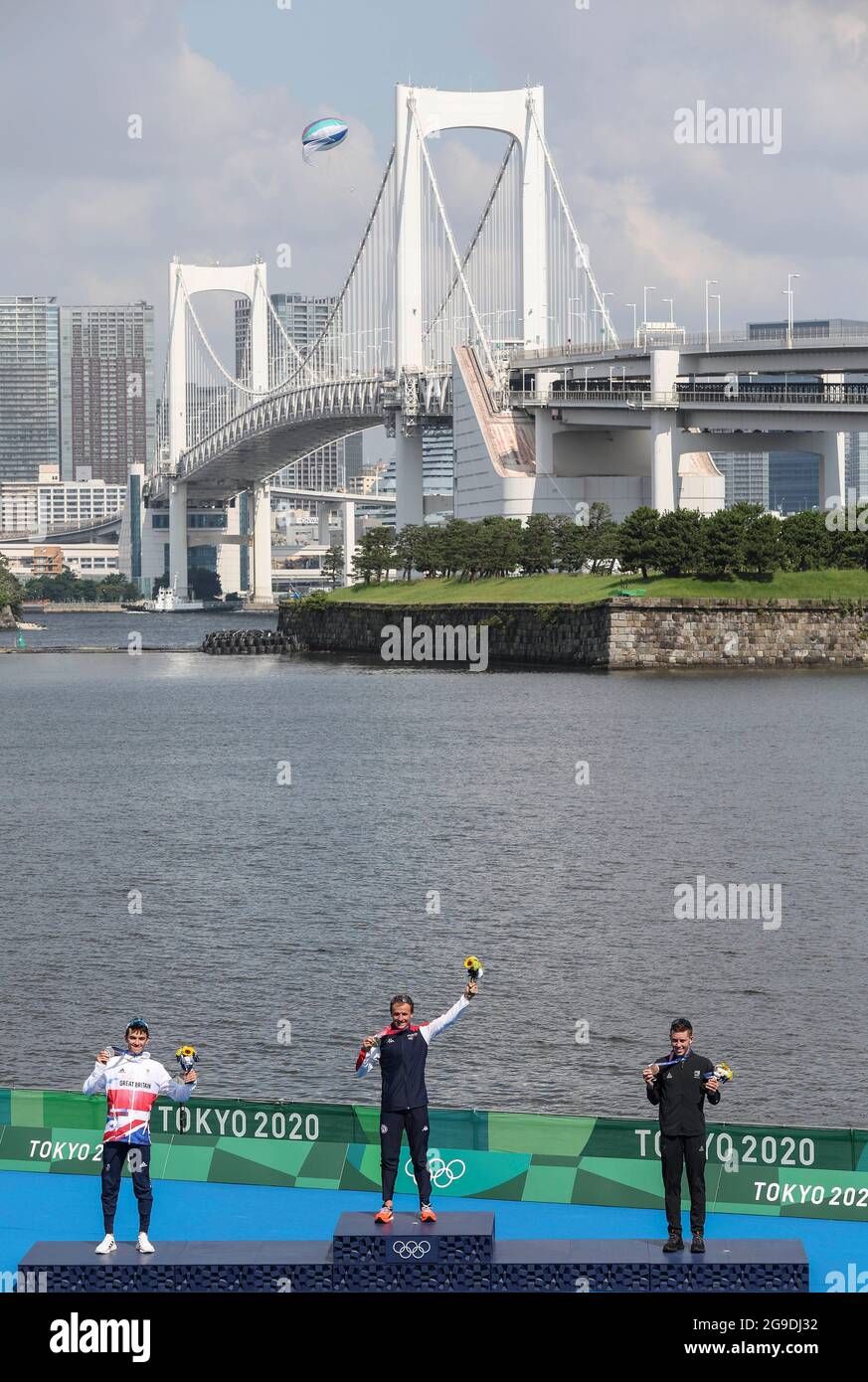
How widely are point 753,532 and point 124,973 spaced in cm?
6007

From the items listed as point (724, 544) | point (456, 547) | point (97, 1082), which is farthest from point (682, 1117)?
point (456, 547)

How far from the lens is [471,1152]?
14961 mm

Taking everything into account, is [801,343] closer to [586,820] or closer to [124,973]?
[586,820]

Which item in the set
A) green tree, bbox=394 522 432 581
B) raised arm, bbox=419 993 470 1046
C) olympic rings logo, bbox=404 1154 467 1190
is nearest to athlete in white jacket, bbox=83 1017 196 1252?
raised arm, bbox=419 993 470 1046

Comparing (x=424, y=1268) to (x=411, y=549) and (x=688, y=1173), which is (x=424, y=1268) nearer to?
(x=688, y=1173)

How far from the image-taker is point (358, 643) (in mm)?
105250

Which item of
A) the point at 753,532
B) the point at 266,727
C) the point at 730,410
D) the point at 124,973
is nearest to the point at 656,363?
the point at 730,410

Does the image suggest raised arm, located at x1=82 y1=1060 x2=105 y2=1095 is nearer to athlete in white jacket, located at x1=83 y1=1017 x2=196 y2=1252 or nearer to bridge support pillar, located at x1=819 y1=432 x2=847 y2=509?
athlete in white jacket, located at x1=83 y1=1017 x2=196 y2=1252

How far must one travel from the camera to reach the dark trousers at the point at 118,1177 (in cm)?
1389

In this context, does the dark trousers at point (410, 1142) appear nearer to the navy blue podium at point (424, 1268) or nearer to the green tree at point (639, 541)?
the navy blue podium at point (424, 1268)

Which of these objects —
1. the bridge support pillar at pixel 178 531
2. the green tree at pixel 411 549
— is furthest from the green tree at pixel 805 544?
the bridge support pillar at pixel 178 531

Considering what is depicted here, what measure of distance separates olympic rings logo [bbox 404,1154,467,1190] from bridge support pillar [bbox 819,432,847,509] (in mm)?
85722

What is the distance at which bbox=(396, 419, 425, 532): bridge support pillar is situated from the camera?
122 meters

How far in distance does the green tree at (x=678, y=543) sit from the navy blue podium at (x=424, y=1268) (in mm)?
71610
